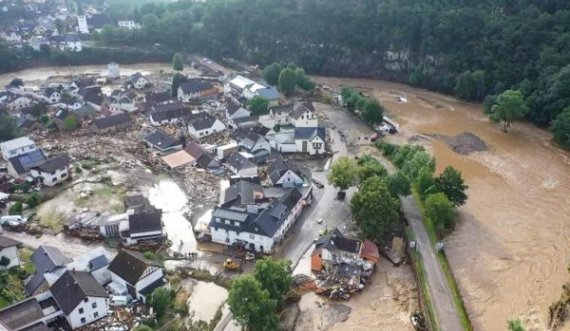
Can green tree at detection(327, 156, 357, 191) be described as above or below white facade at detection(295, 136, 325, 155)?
above

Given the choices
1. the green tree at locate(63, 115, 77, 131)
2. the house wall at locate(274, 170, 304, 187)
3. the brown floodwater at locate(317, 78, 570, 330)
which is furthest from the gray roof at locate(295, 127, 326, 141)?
the green tree at locate(63, 115, 77, 131)

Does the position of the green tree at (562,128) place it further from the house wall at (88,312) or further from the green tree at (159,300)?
the house wall at (88,312)

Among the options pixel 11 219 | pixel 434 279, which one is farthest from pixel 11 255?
pixel 434 279

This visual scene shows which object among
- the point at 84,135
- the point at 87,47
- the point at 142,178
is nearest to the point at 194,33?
the point at 87,47

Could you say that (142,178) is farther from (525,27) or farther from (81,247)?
(525,27)

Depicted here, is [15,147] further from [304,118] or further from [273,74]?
[273,74]

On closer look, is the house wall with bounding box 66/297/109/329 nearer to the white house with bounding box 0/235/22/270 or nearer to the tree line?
the white house with bounding box 0/235/22/270

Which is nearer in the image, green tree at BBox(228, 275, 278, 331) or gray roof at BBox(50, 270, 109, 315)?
green tree at BBox(228, 275, 278, 331)
